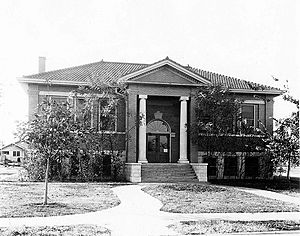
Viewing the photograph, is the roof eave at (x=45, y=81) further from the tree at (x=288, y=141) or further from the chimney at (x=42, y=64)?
the tree at (x=288, y=141)

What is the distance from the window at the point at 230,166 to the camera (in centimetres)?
3291

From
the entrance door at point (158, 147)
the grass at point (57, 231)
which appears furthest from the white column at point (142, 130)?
the grass at point (57, 231)

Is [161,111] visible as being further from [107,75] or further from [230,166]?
[230,166]

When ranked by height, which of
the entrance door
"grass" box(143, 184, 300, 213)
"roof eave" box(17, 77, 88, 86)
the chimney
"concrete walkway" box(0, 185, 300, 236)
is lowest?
"grass" box(143, 184, 300, 213)

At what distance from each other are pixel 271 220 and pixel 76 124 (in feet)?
24.4

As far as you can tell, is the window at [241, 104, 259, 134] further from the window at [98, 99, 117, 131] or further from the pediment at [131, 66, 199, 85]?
the window at [98, 99, 117, 131]

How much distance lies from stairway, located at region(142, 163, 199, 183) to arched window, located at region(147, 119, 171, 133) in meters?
4.16

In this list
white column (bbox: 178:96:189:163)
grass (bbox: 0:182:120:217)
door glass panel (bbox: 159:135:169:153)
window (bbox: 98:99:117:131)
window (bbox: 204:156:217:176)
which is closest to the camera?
grass (bbox: 0:182:120:217)

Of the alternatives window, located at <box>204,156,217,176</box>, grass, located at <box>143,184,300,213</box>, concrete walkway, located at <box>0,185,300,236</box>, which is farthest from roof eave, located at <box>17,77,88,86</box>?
concrete walkway, located at <box>0,185,300,236</box>

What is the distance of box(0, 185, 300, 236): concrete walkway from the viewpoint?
11.6 metres

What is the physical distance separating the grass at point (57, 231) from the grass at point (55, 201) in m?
2.31

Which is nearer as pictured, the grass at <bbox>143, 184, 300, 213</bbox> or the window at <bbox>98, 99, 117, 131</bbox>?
the grass at <bbox>143, 184, 300, 213</bbox>

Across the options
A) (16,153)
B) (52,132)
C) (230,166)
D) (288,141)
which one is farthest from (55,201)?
(16,153)

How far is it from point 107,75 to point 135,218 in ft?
67.7
